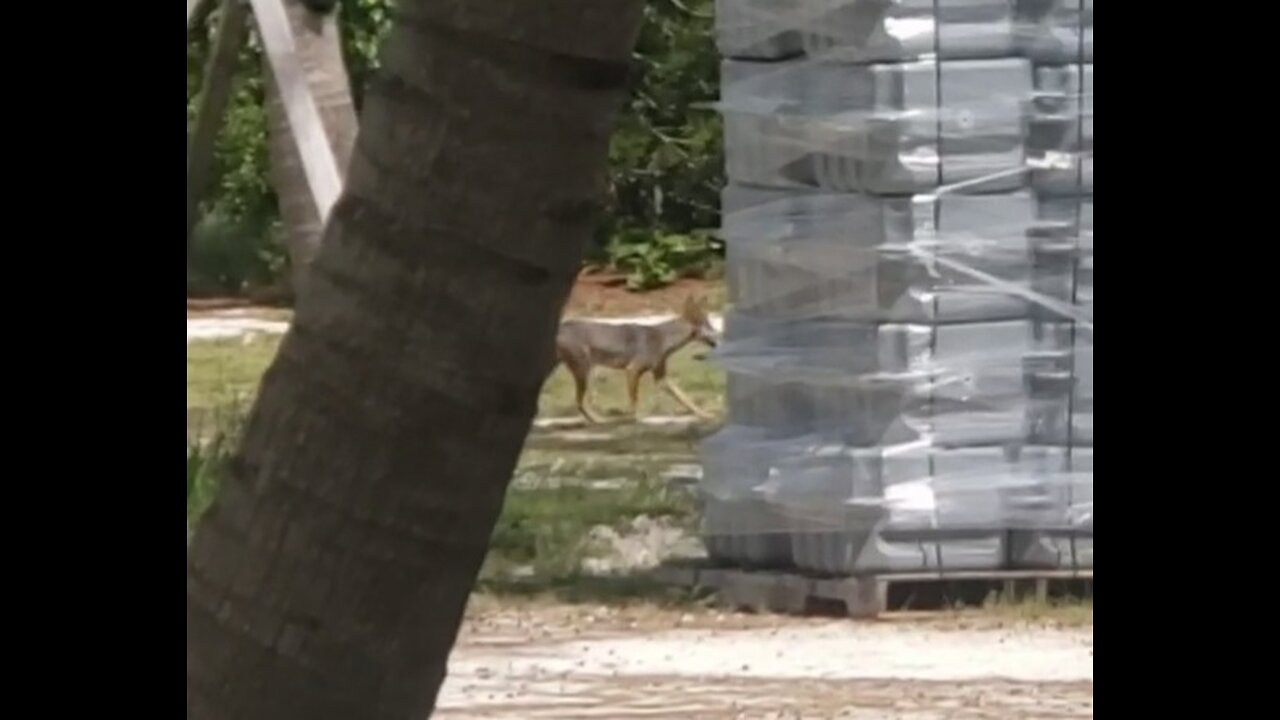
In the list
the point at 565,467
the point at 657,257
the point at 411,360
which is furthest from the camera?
the point at 657,257

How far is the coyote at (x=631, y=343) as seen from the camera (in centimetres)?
1535

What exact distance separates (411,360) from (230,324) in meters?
18.3

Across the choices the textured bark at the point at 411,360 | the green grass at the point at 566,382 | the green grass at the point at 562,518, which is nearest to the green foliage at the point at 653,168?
the green grass at the point at 566,382

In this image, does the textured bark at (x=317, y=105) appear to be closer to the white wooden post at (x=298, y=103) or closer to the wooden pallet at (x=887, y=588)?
the white wooden post at (x=298, y=103)

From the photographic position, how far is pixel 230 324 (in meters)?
20.5

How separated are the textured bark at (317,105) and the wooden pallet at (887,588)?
2230 millimetres

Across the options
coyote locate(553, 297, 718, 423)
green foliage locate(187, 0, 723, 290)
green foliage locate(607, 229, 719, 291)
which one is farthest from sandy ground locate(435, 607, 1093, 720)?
green foliage locate(607, 229, 719, 291)

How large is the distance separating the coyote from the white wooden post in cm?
658

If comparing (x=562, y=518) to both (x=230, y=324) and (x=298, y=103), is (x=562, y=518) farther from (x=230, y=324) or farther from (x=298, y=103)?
(x=230, y=324)

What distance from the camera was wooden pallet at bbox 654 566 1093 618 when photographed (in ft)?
32.2

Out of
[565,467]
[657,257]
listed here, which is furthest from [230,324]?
[565,467]
